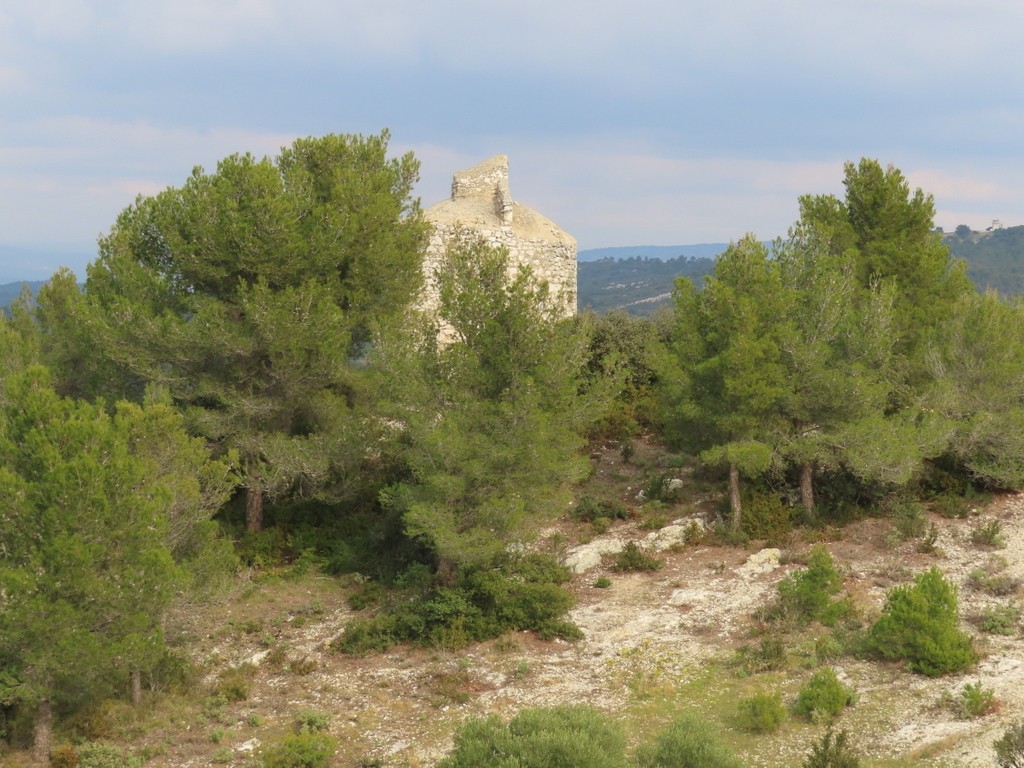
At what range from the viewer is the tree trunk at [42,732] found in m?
12.9

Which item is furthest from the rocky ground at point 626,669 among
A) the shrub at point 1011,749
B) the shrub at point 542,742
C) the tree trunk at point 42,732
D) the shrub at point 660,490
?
the shrub at point 660,490

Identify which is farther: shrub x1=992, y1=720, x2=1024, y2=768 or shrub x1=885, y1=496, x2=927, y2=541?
shrub x1=885, y1=496, x2=927, y2=541

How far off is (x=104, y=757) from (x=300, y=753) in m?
3.07

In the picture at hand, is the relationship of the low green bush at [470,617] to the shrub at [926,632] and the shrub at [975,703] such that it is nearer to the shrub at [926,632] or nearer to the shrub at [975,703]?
the shrub at [926,632]

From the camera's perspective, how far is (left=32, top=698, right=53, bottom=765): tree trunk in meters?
12.9

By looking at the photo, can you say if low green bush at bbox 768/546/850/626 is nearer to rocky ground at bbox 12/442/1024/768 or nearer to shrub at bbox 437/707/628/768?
rocky ground at bbox 12/442/1024/768

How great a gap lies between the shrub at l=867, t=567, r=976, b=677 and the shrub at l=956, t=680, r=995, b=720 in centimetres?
109

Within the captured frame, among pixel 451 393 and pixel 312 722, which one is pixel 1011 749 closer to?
pixel 312 722

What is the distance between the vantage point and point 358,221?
21.6 m

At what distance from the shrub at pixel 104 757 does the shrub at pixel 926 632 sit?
11.9 meters

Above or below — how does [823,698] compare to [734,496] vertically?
below

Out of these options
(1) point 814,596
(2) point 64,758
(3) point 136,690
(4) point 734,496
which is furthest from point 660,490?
(2) point 64,758

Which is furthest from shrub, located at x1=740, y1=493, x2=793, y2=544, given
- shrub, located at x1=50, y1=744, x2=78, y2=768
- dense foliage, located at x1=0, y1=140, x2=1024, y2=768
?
shrub, located at x1=50, y1=744, x2=78, y2=768

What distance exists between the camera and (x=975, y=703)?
484 inches
